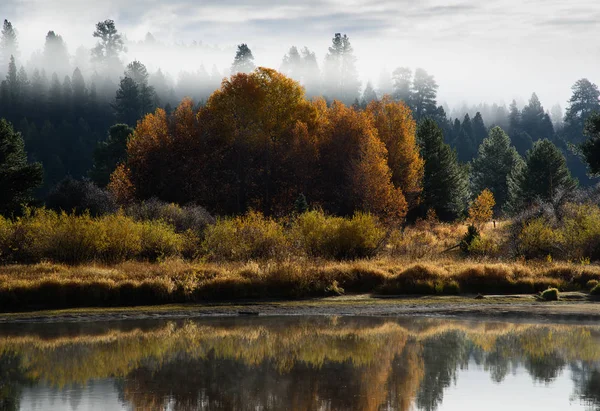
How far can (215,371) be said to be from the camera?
56.3ft

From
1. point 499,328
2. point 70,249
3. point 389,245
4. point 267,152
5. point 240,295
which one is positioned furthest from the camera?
point 267,152

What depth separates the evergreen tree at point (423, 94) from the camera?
513ft

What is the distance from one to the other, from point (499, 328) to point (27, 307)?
48.2ft

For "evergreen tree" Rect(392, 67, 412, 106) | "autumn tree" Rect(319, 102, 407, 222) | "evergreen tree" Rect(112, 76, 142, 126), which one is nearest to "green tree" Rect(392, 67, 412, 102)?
"evergreen tree" Rect(392, 67, 412, 106)

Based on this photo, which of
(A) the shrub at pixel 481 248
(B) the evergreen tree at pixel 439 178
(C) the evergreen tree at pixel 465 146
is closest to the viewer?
(A) the shrub at pixel 481 248

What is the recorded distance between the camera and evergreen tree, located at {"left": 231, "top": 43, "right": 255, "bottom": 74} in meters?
143

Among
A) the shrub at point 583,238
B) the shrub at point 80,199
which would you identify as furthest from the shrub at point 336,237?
the shrub at point 80,199

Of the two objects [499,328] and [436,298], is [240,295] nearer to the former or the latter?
[436,298]

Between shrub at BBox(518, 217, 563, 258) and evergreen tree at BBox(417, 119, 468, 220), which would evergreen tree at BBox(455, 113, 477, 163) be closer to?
evergreen tree at BBox(417, 119, 468, 220)

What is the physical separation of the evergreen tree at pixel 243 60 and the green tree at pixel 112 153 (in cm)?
6232

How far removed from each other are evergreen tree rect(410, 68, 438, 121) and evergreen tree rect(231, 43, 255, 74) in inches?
1303

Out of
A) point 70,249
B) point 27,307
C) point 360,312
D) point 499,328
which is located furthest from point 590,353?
point 70,249

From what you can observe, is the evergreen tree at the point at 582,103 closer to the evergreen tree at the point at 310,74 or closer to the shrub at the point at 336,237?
the evergreen tree at the point at 310,74

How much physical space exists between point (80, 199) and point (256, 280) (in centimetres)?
3146
